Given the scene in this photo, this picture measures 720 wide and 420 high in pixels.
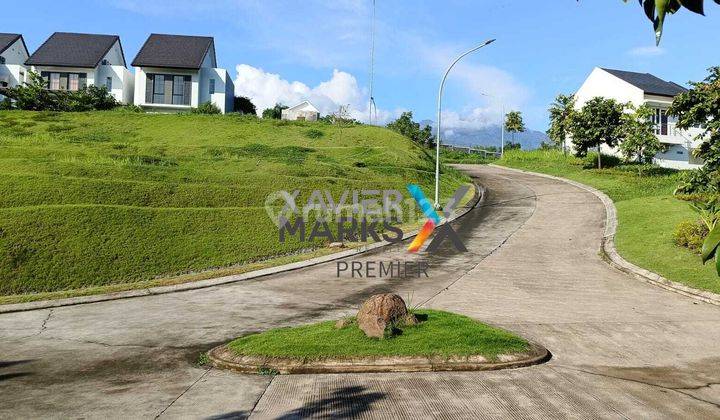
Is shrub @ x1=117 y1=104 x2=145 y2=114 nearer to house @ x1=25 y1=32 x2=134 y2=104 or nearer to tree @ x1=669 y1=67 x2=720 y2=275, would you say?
house @ x1=25 y1=32 x2=134 y2=104

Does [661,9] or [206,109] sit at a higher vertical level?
[206,109]

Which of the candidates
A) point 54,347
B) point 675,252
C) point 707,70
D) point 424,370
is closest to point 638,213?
point 675,252

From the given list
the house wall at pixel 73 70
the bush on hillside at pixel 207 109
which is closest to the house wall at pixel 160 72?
the bush on hillside at pixel 207 109

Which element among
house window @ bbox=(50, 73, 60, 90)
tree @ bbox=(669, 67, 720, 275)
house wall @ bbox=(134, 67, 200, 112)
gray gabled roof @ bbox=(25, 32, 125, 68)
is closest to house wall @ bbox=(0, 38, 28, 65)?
gray gabled roof @ bbox=(25, 32, 125, 68)

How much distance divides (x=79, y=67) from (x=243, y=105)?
54.3ft

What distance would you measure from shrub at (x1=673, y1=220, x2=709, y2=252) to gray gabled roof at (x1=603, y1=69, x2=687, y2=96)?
29347 mm

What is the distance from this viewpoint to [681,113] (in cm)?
2464

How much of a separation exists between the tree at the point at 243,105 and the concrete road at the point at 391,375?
44.1 metres

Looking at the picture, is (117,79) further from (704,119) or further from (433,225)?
(704,119)

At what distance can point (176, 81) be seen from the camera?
47.9m

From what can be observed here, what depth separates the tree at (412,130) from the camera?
59.0 m

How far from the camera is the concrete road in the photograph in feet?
18.6

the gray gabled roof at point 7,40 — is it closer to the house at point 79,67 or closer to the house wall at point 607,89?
the house at point 79,67

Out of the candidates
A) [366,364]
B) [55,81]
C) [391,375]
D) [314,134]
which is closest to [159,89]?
[55,81]
